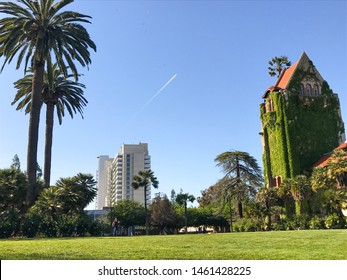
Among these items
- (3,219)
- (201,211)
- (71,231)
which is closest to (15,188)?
(3,219)

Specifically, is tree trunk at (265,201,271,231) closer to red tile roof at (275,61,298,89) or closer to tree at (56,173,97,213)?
red tile roof at (275,61,298,89)

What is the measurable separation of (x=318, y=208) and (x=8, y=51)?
37.8 m

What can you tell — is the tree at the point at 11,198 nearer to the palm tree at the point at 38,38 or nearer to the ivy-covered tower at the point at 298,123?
the palm tree at the point at 38,38

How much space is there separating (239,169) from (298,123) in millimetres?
13002

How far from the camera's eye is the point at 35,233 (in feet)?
115

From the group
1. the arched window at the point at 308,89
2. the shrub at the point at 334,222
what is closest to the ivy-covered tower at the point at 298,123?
the arched window at the point at 308,89

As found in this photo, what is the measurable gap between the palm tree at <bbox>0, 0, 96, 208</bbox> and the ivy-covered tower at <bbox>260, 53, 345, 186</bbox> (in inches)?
1093

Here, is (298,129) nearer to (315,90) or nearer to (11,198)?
(315,90)

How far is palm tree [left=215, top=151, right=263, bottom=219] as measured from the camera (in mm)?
59562

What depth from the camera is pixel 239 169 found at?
61.3 m

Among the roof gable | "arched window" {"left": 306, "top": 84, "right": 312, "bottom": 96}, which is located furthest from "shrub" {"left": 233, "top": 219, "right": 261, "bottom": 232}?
"arched window" {"left": 306, "top": 84, "right": 312, "bottom": 96}

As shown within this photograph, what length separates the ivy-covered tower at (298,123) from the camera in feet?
169

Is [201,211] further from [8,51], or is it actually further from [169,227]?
[8,51]

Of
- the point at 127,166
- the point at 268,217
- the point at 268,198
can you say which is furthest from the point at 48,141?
the point at 127,166
